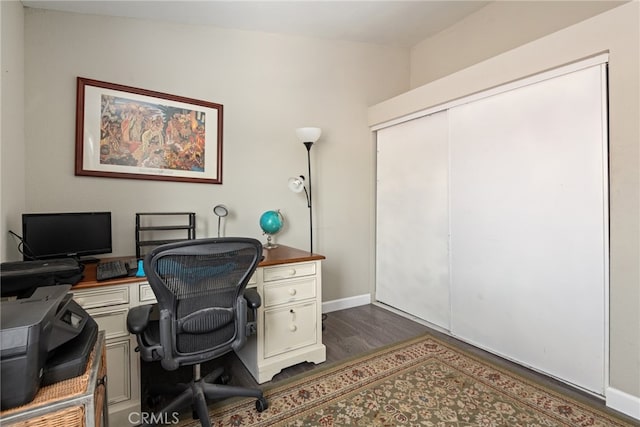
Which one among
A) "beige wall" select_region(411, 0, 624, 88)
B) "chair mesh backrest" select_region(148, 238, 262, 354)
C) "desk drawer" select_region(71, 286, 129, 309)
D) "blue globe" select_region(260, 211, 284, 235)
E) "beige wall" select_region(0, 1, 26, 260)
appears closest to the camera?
"chair mesh backrest" select_region(148, 238, 262, 354)

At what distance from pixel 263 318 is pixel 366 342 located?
3.36ft

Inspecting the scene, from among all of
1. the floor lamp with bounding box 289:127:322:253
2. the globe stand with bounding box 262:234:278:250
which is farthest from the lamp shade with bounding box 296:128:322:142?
the globe stand with bounding box 262:234:278:250

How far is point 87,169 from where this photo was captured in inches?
83.4

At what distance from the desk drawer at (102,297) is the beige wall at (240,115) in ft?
2.52

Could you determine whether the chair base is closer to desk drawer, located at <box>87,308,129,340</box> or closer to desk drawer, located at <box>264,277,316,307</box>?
desk drawer, located at <box>87,308,129,340</box>

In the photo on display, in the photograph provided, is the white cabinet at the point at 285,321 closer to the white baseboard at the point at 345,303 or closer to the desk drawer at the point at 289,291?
the desk drawer at the point at 289,291

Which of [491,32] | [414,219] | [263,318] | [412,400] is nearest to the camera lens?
[412,400]

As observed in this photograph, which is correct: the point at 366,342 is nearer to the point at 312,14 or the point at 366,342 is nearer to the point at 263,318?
the point at 263,318

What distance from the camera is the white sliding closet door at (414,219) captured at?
2803 millimetres

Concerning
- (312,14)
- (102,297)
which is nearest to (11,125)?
(102,297)

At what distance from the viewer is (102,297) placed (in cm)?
155

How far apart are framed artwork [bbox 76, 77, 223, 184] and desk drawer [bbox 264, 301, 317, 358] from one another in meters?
1.28

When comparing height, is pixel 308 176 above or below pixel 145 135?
below

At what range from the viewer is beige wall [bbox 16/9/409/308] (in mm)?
2025
